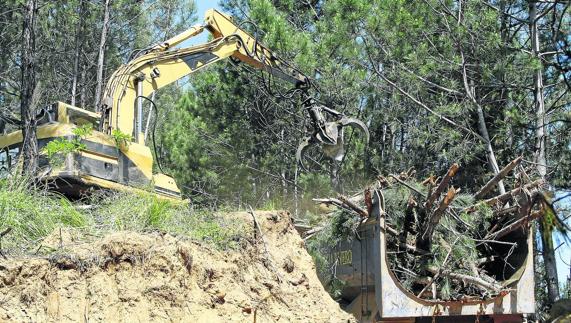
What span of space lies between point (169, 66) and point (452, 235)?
5.46 metres

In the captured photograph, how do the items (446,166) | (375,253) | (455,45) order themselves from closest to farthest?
(375,253) < (455,45) < (446,166)

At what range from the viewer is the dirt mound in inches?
253

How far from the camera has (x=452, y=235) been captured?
30.1ft

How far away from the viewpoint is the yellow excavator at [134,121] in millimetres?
9938

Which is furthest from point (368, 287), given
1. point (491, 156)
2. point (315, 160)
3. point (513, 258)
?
point (315, 160)

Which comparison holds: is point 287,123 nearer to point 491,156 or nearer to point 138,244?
point 491,156

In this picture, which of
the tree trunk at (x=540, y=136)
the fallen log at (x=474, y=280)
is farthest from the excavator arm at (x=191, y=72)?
the tree trunk at (x=540, y=136)

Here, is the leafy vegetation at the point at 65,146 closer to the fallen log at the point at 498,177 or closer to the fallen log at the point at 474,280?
the fallen log at the point at 474,280

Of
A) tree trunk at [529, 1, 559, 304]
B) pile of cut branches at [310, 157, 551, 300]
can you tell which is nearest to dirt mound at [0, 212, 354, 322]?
pile of cut branches at [310, 157, 551, 300]

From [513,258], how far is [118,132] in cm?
548

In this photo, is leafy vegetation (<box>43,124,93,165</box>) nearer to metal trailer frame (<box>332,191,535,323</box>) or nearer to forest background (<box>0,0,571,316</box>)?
forest background (<box>0,0,571,316</box>)

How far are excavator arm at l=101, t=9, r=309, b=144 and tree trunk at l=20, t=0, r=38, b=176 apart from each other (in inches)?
65.7

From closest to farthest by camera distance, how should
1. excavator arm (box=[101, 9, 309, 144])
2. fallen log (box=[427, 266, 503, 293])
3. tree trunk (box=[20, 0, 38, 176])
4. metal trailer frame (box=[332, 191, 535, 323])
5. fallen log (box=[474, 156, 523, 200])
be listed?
metal trailer frame (box=[332, 191, 535, 323]), fallen log (box=[427, 266, 503, 293]), tree trunk (box=[20, 0, 38, 176]), fallen log (box=[474, 156, 523, 200]), excavator arm (box=[101, 9, 309, 144])

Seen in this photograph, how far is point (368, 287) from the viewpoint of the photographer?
887 cm
